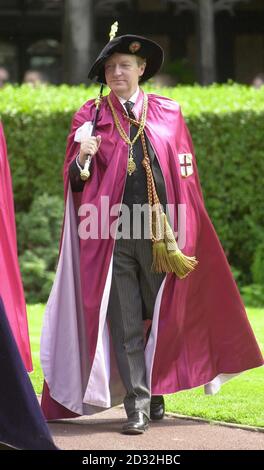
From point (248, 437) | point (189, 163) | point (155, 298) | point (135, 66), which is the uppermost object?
point (135, 66)

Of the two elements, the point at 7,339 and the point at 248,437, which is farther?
the point at 248,437

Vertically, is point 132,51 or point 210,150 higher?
point 132,51

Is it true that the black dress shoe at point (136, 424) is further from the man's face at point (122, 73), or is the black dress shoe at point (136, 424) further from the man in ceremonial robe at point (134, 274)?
the man's face at point (122, 73)

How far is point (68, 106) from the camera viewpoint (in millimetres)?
12648

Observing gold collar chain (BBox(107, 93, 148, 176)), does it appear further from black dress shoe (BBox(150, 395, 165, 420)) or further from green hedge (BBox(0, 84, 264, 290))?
green hedge (BBox(0, 84, 264, 290))

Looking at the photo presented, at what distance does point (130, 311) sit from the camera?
7289mm

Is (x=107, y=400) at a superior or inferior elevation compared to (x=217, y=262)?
inferior

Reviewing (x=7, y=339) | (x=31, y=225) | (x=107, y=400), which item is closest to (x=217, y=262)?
(x=107, y=400)

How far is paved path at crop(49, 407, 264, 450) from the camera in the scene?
6.72 metres

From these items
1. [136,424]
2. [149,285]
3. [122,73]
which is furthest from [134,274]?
[122,73]

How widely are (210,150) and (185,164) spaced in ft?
17.2

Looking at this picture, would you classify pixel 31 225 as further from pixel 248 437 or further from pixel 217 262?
pixel 248 437

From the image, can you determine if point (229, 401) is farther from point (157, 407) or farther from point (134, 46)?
point (134, 46)

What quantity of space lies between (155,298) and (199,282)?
0.99 feet
